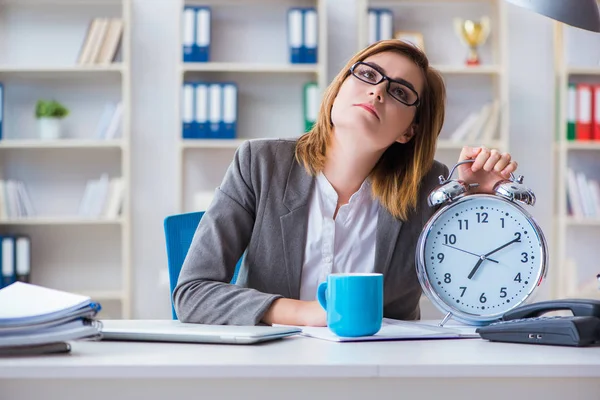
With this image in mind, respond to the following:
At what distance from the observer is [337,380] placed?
97cm

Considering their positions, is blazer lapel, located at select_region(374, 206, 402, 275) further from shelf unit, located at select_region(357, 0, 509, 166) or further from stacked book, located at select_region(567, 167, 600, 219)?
stacked book, located at select_region(567, 167, 600, 219)

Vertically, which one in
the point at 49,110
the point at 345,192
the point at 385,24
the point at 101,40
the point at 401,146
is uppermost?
the point at 385,24

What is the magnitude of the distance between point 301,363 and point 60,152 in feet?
12.3

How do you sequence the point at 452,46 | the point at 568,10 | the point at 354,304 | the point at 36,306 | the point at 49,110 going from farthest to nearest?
1. the point at 452,46
2. the point at 49,110
3. the point at 568,10
4. the point at 354,304
5. the point at 36,306

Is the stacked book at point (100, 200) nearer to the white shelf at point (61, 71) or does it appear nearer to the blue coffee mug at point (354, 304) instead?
the white shelf at point (61, 71)

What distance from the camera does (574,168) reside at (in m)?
4.61

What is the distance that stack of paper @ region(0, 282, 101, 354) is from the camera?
3.38 feet

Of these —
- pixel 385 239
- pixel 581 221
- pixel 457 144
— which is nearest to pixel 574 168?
pixel 581 221

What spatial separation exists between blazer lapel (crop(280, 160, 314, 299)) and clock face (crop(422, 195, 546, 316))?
0.35 metres

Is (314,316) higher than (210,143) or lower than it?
lower

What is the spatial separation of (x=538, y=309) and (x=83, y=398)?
2.44 feet

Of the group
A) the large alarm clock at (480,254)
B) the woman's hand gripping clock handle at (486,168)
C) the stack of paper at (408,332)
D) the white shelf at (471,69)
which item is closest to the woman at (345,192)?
the woman's hand gripping clock handle at (486,168)

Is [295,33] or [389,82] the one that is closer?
[389,82]

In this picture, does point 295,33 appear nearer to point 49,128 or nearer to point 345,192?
point 49,128
